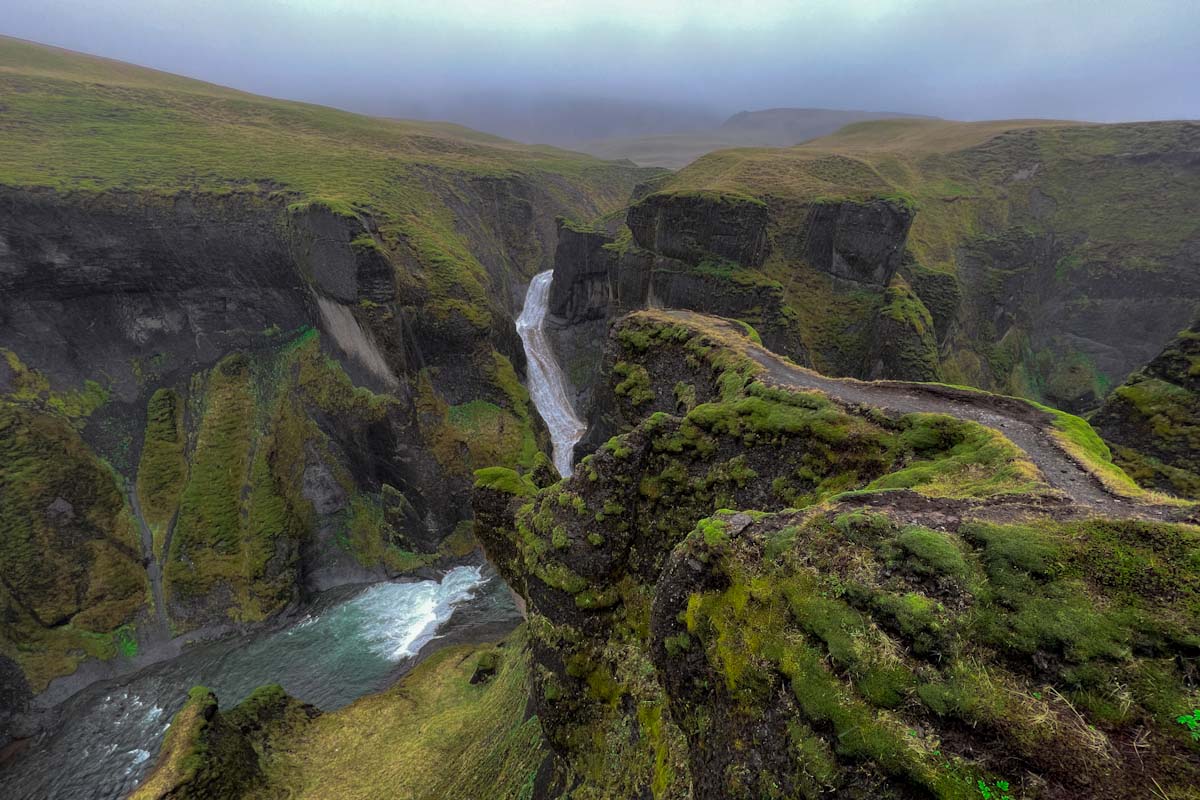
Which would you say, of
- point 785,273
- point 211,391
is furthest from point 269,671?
point 785,273

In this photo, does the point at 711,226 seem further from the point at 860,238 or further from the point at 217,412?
the point at 217,412

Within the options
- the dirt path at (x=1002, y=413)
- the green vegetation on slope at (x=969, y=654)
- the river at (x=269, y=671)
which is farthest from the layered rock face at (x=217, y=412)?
the green vegetation on slope at (x=969, y=654)

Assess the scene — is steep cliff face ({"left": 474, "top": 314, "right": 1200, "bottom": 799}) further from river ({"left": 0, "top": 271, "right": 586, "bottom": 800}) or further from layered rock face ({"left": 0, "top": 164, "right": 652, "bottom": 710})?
layered rock face ({"left": 0, "top": 164, "right": 652, "bottom": 710})

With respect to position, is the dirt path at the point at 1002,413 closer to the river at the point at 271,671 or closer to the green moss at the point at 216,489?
the river at the point at 271,671

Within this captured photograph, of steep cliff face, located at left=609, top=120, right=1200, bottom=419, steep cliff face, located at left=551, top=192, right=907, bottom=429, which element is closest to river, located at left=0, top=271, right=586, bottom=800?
steep cliff face, located at left=551, top=192, right=907, bottom=429

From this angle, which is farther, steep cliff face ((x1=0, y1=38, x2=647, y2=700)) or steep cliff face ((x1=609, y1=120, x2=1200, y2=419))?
steep cliff face ((x1=609, y1=120, x2=1200, y2=419))
